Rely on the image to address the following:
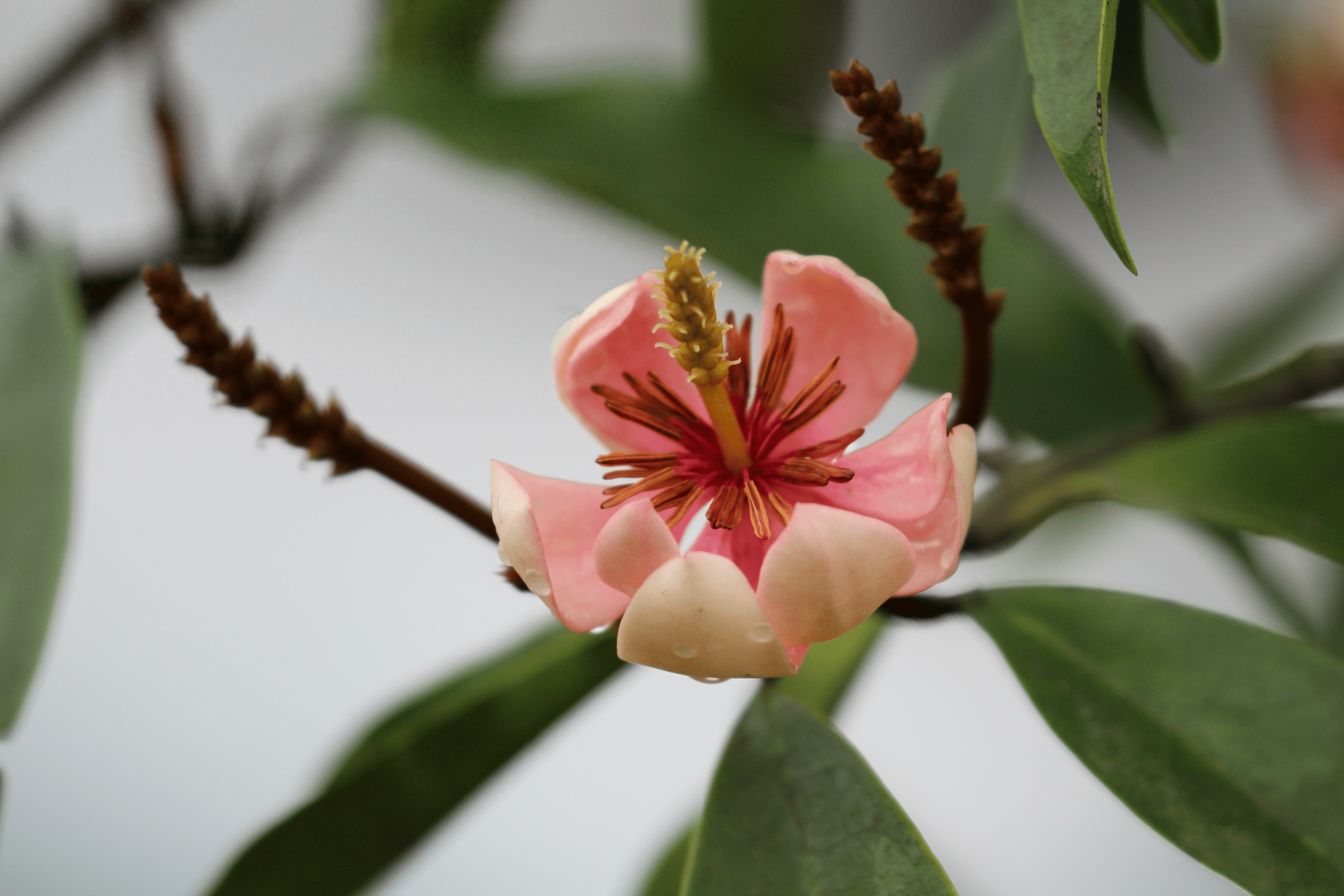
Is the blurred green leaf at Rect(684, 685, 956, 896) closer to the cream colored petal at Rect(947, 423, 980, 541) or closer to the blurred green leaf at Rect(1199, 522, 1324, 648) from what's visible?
the cream colored petal at Rect(947, 423, 980, 541)

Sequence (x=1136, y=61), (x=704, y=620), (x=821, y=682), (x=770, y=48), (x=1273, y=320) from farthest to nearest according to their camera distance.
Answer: (x=1273, y=320), (x=770, y=48), (x=821, y=682), (x=1136, y=61), (x=704, y=620)

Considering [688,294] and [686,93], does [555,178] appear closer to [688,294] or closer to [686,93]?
[686,93]

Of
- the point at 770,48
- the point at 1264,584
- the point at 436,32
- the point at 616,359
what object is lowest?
the point at 1264,584

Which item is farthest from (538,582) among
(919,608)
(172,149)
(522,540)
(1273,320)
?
(1273,320)

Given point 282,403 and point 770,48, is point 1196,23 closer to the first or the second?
point 282,403

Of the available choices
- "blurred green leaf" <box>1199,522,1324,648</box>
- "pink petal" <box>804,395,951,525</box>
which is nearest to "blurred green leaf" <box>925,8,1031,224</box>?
A: "pink petal" <box>804,395,951,525</box>

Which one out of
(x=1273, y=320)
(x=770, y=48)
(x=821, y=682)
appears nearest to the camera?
(x=821, y=682)

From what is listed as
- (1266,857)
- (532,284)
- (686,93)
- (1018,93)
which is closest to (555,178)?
(686,93)
